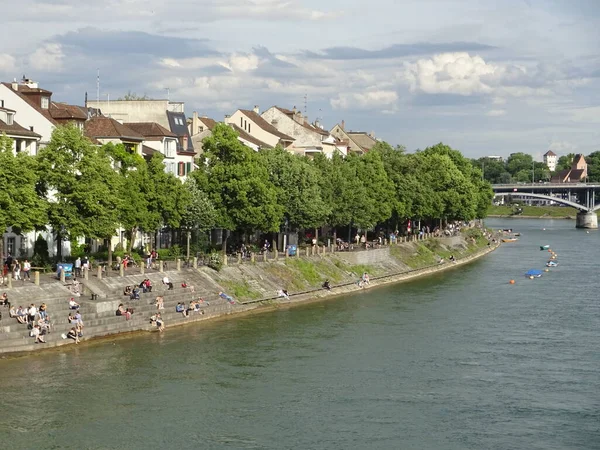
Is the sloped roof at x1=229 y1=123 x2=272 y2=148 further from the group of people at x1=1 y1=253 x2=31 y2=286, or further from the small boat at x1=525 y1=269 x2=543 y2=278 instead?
the group of people at x1=1 y1=253 x2=31 y2=286

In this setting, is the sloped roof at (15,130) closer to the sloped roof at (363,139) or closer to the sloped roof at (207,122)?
the sloped roof at (207,122)

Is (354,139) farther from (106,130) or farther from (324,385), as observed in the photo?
(324,385)

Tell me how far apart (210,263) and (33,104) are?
19.3 meters

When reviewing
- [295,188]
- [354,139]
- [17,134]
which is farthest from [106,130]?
[354,139]

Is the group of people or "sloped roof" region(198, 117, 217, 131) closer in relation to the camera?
the group of people

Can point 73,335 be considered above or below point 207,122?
below

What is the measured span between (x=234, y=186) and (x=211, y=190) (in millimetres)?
2145

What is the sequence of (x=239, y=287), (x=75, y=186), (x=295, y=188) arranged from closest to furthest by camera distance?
(x=75, y=186) < (x=239, y=287) < (x=295, y=188)

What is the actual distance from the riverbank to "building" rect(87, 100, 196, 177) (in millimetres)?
17766

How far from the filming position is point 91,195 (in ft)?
225

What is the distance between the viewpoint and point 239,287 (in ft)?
258

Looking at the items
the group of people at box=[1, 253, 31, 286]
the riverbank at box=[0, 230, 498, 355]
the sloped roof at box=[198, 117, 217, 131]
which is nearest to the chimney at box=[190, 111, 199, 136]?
the sloped roof at box=[198, 117, 217, 131]

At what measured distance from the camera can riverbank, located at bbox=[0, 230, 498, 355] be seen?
60.6 metres

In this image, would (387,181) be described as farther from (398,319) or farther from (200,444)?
(200,444)
